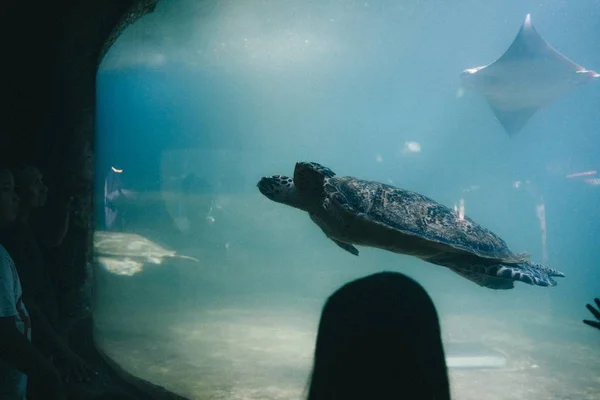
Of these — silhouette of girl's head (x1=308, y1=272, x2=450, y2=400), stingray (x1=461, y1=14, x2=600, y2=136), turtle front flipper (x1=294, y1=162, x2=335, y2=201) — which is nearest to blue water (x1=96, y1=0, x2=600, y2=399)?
turtle front flipper (x1=294, y1=162, x2=335, y2=201)

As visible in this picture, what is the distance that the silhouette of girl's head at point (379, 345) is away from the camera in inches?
33.5

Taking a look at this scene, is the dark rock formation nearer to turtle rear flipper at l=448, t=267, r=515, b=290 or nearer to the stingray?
turtle rear flipper at l=448, t=267, r=515, b=290

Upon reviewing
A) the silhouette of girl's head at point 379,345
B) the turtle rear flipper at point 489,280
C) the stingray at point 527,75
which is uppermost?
the stingray at point 527,75

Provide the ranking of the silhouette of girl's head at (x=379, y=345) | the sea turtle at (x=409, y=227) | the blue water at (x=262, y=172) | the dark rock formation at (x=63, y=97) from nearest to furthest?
the silhouette of girl's head at (x=379, y=345), the dark rock formation at (x=63, y=97), the sea turtle at (x=409, y=227), the blue water at (x=262, y=172)

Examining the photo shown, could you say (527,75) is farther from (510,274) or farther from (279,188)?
(279,188)

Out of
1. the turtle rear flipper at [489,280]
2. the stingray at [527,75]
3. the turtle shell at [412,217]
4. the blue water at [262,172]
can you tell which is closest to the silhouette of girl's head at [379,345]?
the turtle shell at [412,217]

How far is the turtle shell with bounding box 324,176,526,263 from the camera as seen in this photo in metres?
3.50

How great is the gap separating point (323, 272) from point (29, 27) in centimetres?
2769

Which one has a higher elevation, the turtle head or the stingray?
the stingray

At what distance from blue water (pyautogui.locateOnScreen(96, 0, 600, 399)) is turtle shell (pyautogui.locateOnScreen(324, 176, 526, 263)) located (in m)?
2.56

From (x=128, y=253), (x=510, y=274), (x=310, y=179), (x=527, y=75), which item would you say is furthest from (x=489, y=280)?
(x=527, y=75)

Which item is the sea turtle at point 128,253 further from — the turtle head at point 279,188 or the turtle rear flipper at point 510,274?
the turtle rear flipper at point 510,274

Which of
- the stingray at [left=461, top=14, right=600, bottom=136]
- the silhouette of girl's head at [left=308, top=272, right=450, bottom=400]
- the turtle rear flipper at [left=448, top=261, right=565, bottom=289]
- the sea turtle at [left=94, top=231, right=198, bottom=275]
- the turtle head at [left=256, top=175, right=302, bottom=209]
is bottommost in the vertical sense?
the sea turtle at [left=94, top=231, right=198, bottom=275]

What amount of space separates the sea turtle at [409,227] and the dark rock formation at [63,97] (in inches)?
82.3
